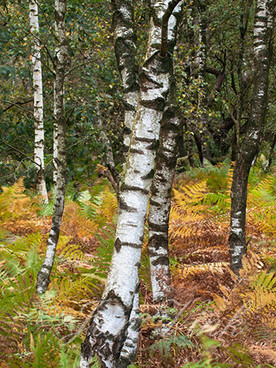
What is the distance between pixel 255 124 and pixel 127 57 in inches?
55.1

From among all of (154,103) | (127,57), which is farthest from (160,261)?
(127,57)

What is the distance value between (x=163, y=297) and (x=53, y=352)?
1106 mm

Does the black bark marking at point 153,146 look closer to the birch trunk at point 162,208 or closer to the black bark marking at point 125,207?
the black bark marking at point 125,207

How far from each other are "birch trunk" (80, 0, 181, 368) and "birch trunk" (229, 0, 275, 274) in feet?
4.32

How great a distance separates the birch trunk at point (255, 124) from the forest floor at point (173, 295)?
30 cm

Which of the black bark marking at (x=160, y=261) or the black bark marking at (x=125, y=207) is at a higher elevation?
the black bark marking at (x=125, y=207)

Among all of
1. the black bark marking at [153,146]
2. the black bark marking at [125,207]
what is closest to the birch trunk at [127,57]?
the black bark marking at [153,146]

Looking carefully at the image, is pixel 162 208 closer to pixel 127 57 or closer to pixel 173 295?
pixel 173 295

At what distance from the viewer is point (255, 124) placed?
3156 millimetres

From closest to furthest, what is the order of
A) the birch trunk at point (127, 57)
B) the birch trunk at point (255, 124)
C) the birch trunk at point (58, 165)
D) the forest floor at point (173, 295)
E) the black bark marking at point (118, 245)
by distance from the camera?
the black bark marking at point (118, 245) < the forest floor at point (173, 295) < the birch trunk at point (127, 57) < the birch trunk at point (255, 124) < the birch trunk at point (58, 165)

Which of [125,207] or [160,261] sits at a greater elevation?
[125,207]

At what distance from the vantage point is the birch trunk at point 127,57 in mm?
2814

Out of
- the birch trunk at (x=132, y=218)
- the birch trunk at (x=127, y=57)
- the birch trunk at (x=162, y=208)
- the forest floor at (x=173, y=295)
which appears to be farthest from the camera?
the birch trunk at (x=162, y=208)

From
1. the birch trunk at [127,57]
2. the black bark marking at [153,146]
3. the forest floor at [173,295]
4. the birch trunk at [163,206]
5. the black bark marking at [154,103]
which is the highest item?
the birch trunk at [127,57]
